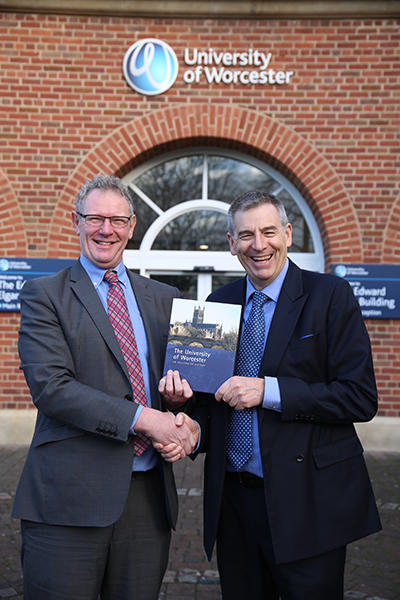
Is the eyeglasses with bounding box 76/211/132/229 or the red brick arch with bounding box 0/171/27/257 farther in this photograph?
the red brick arch with bounding box 0/171/27/257

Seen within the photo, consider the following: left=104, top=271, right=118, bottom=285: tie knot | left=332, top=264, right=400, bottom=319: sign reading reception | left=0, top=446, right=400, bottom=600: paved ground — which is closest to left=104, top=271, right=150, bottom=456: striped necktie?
left=104, top=271, right=118, bottom=285: tie knot

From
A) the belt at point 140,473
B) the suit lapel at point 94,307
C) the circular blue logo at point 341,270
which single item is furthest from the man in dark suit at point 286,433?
the circular blue logo at point 341,270

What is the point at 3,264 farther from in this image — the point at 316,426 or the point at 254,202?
the point at 316,426

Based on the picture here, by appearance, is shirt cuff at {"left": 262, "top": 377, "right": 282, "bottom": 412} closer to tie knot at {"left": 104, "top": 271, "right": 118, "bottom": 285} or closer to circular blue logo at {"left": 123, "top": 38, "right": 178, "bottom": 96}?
tie knot at {"left": 104, "top": 271, "right": 118, "bottom": 285}

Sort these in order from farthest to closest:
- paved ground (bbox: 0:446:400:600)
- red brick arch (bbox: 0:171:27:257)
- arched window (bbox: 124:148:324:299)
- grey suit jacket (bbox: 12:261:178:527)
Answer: arched window (bbox: 124:148:324:299), red brick arch (bbox: 0:171:27:257), paved ground (bbox: 0:446:400:600), grey suit jacket (bbox: 12:261:178:527)

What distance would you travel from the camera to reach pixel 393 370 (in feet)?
23.1

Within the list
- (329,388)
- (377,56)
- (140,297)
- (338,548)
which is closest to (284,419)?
(329,388)

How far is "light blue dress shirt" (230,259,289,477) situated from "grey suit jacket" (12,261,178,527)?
38 centimetres

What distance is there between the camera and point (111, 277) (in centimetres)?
231

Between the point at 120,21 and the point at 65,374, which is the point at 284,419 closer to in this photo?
the point at 65,374

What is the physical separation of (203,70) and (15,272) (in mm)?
3613

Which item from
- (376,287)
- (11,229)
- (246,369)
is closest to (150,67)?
(11,229)

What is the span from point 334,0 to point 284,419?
21.9ft

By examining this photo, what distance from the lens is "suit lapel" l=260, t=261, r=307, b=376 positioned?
219cm
